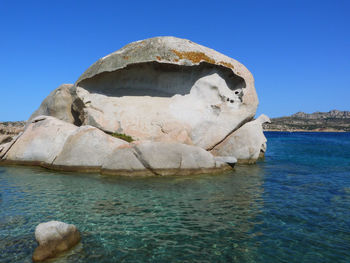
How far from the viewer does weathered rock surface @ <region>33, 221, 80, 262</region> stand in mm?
5875

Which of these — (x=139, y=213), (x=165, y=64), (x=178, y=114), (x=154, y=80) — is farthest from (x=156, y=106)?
(x=139, y=213)

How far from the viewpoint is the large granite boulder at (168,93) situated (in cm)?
1889

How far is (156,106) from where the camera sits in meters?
20.6

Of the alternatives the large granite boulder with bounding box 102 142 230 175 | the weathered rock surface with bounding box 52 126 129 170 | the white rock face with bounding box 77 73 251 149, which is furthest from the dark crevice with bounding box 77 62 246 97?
the large granite boulder with bounding box 102 142 230 175

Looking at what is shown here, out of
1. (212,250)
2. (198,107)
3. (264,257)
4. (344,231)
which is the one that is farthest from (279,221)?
(198,107)

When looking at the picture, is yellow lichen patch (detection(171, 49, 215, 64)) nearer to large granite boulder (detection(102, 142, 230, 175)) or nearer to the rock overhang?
the rock overhang

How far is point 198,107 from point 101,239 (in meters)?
14.9

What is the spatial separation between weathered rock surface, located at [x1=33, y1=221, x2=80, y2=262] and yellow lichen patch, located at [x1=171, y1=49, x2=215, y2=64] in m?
14.6

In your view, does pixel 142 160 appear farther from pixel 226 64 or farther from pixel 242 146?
pixel 226 64

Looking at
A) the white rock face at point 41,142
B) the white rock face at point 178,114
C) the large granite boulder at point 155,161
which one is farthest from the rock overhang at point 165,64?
the large granite boulder at point 155,161

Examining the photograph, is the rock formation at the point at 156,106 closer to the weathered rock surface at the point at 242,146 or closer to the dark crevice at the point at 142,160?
the weathered rock surface at the point at 242,146

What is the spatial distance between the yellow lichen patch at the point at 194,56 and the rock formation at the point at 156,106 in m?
0.07

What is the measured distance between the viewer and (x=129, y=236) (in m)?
7.04

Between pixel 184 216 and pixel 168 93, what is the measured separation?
14145 mm
